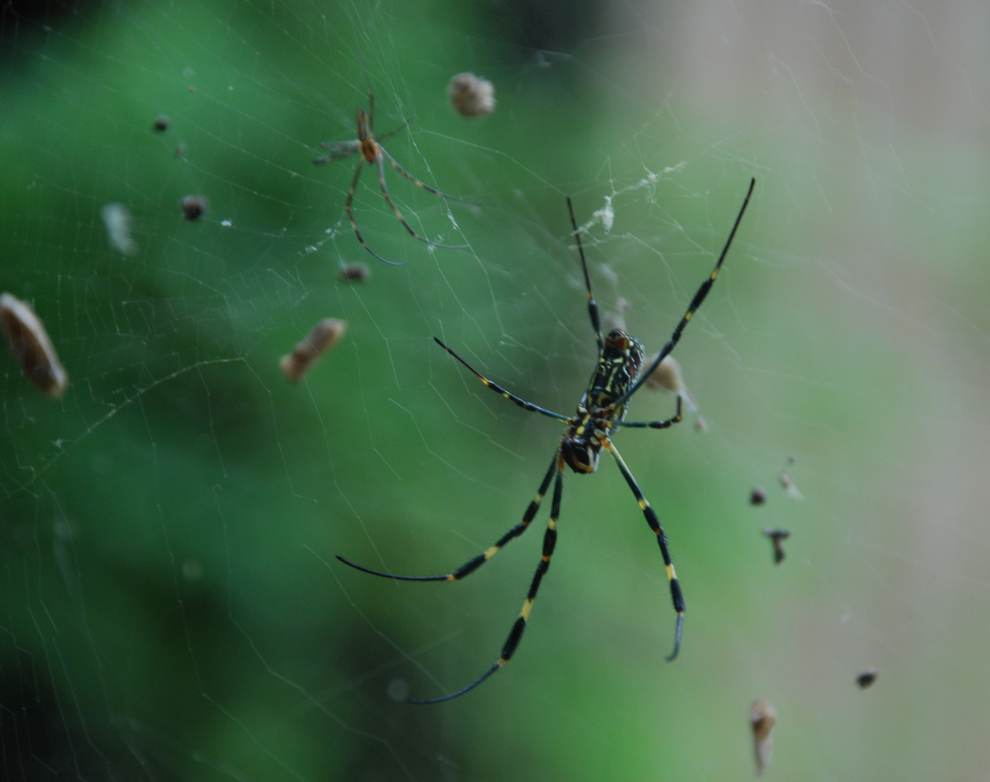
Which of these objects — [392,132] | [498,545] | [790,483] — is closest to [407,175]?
[392,132]

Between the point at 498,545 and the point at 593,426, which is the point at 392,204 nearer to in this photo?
the point at 593,426

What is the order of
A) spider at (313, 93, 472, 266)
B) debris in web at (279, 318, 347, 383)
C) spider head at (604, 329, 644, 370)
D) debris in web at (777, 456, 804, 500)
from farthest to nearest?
1. debris in web at (777, 456, 804, 500)
2. spider at (313, 93, 472, 266)
3. debris in web at (279, 318, 347, 383)
4. spider head at (604, 329, 644, 370)

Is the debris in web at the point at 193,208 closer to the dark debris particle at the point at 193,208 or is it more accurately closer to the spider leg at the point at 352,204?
the dark debris particle at the point at 193,208

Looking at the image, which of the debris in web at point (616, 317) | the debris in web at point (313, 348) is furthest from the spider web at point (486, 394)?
the debris in web at point (313, 348)

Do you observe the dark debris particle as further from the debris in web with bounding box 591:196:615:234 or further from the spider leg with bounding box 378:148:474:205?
the debris in web with bounding box 591:196:615:234

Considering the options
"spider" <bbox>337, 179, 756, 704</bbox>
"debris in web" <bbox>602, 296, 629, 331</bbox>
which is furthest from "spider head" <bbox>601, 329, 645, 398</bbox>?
"debris in web" <bbox>602, 296, 629, 331</bbox>

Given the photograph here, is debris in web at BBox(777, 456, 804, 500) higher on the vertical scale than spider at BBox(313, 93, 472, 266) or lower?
higher
